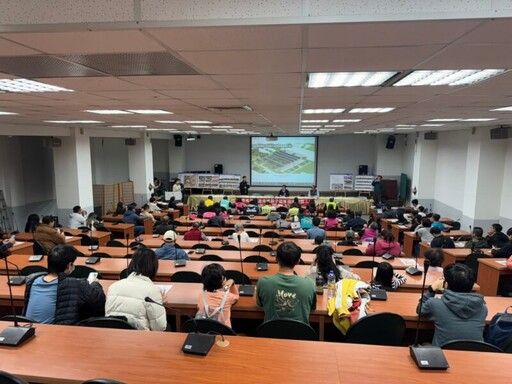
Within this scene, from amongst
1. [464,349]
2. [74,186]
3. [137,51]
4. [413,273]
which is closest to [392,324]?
[464,349]

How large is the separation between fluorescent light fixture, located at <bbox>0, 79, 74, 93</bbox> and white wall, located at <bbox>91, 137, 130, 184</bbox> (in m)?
10.6

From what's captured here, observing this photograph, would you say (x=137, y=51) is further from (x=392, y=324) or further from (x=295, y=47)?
(x=392, y=324)

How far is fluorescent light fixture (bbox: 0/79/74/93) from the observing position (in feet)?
9.71

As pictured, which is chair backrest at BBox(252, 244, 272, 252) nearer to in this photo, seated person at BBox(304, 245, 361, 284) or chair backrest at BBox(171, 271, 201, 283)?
chair backrest at BBox(171, 271, 201, 283)

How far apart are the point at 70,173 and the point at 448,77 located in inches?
372

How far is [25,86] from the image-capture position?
3193 mm

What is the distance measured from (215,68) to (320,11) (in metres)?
1.08

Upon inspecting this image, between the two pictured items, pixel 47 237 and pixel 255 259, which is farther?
pixel 47 237

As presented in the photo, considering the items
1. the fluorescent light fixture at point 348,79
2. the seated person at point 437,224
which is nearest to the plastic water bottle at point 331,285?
the fluorescent light fixture at point 348,79

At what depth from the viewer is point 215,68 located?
2.37 metres

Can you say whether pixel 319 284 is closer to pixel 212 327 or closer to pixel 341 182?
pixel 212 327

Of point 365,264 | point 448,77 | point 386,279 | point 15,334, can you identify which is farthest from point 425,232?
point 15,334

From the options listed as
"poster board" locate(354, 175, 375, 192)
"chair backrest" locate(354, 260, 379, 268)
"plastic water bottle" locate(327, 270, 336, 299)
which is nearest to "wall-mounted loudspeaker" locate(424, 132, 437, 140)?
"poster board" locate(354, 175, 375, 192)

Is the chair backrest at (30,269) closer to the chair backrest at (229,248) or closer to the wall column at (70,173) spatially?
the chair backrest at (229,248)
